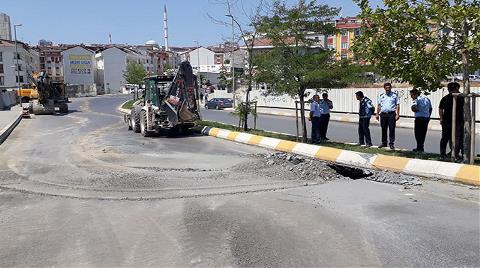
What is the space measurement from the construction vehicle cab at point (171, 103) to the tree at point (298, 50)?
4.24 metres

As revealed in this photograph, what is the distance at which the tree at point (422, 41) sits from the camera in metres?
8.86

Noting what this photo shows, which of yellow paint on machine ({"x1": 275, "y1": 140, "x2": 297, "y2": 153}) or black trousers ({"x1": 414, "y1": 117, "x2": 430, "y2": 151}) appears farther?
yellow paint on machine ({"x1": 275, "y1": 140, "x2": 297, "y2": 153})

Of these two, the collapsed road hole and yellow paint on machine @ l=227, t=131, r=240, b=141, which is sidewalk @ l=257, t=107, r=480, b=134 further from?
the collapsed road hole

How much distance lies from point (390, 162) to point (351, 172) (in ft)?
2.82

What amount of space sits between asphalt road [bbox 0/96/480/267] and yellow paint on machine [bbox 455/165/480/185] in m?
0.28

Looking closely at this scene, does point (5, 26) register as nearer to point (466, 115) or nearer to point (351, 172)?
point (351, 172)

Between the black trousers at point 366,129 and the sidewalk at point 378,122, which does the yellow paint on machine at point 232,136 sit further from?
the sidewalk at point 378,122

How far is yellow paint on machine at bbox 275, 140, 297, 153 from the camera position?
1362 cm

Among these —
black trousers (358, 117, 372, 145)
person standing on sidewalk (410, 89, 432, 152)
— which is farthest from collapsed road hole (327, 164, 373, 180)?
black trousers (358, 117, 372, 145)

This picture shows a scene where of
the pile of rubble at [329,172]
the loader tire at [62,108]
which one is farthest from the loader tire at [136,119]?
the loader tire at [62,108]

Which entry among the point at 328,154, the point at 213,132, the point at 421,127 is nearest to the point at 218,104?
the point at 213,132

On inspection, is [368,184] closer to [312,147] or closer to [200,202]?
[200,202]

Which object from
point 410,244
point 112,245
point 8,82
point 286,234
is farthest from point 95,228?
point 8,82

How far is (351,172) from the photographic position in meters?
10.2
